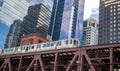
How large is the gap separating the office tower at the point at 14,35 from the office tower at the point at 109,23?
74.2 metres

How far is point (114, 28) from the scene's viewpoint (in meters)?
144

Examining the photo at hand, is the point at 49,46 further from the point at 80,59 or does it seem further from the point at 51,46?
the point at 80,59

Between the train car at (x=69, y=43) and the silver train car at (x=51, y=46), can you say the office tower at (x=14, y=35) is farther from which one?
the train car at (x=69, y=43)

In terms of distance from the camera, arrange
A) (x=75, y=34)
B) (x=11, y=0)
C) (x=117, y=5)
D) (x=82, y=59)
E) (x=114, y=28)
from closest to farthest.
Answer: (x=82, y=59) → (x=114, y=28) → (x=117, y=5) → (x=11, y=0) → (x=75, y=34)

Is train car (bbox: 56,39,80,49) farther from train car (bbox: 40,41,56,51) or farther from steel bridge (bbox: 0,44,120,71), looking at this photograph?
train car (bbox: 40,41,56,51)

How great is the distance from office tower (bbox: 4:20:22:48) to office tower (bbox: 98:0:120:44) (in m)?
74.2

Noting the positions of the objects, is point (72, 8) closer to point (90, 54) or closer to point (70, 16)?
point (70, 16)

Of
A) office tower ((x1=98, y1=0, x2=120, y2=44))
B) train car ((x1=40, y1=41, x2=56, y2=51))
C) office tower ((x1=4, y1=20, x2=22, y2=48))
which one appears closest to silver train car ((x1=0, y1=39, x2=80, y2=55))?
train car ((x1=40, y1=41, x2=56, y2=51))

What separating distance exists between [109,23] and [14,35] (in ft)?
282

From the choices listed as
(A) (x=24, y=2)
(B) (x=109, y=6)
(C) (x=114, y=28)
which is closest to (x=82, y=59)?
(C) (x=114, y=28)

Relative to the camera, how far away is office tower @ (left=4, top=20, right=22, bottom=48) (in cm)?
19060

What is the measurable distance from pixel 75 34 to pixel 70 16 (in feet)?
53.2

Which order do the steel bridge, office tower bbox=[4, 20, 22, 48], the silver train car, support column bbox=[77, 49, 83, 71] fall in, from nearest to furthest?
1. the steel bridge
2. support column bbox=[77, 49, 83, 71]
3. the silver train car
4. office tower bbox=[4, 20, 22, 48]

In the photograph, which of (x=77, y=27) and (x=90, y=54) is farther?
(x=77, y=27)
